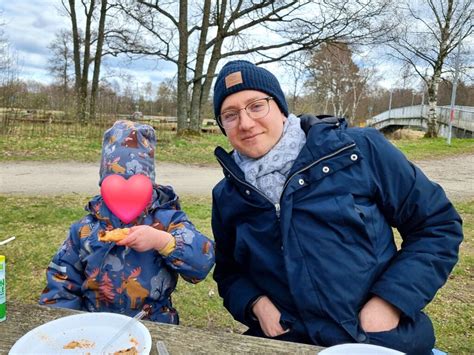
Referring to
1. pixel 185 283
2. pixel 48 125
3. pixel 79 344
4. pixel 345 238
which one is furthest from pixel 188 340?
pixel 48 125

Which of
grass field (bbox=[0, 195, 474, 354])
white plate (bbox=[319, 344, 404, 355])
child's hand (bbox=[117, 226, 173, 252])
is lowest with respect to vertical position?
grass field (bbox=[0, 195, 474, 354])

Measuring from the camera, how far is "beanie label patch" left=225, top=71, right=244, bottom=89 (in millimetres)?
1717

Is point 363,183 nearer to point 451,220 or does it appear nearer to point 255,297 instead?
point 451,220

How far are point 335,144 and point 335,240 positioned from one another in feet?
1.15

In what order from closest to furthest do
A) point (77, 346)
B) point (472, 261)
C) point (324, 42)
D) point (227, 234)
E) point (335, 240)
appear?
point (77, 346) < point (335, 240) < point (227, 234) < point (472, 261) < point (324, 42)

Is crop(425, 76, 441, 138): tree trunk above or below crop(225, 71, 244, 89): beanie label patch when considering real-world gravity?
above

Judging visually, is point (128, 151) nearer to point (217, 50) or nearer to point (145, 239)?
point (145, 239)

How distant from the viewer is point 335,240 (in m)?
1.56

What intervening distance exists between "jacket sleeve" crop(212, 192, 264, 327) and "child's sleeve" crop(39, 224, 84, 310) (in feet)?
1.88

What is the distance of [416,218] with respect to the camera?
1654 mm

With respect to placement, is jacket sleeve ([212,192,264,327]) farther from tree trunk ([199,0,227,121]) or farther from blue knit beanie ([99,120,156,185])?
tree trunk ([199,0,227,121])

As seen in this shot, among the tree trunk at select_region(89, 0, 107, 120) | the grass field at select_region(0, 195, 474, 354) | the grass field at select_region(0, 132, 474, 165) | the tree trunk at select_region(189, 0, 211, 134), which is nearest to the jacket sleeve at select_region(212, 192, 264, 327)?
the grass field at select_region(0, 195, 474, 354)

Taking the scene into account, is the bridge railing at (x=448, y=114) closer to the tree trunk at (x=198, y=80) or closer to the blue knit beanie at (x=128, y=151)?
the tree trunk at (x=198, y=80)

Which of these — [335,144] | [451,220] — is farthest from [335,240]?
[451,220]
